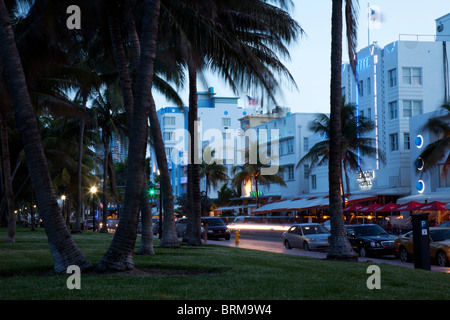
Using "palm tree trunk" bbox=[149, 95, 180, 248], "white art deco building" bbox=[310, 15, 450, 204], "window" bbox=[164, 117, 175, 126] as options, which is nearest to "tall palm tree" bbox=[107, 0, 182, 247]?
"palm tree trunk" bbox=[149, 95, 180, 248]

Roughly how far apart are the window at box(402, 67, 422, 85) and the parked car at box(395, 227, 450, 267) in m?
29.9

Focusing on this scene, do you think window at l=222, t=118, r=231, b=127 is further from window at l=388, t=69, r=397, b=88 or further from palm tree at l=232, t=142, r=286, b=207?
window at l=388, t=69, r=397, b=88

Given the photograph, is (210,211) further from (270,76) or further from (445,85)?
(270,76)

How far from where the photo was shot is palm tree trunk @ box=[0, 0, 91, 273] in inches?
452

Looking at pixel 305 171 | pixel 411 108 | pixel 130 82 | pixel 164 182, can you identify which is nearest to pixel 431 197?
pixel 411 108

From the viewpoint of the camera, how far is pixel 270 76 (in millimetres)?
15844

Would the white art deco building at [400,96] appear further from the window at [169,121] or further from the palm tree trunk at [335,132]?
the window at [169,121]

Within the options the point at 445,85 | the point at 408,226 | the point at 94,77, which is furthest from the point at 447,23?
the point at 94,77

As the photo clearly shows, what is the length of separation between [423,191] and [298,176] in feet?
83.6

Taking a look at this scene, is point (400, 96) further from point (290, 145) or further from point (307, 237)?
point (307, 237)

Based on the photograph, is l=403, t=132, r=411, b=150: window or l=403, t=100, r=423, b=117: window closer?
l=403, t=132, r=411, b=150: window

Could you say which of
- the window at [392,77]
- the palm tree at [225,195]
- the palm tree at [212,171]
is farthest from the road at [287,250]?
the palm tree at [225,195]

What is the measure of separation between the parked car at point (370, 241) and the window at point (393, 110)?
84.2 feet

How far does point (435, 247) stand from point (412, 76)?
3238 centimetres
